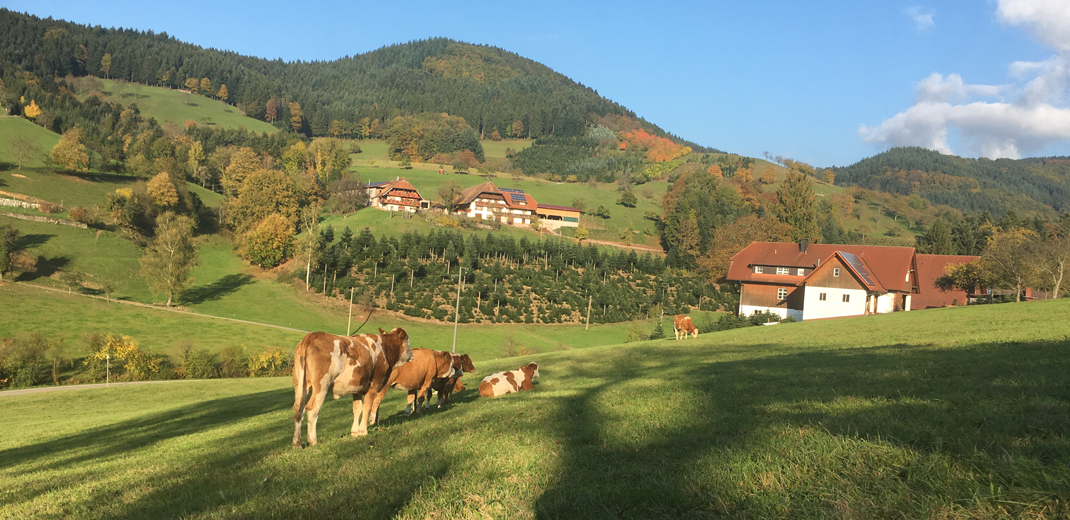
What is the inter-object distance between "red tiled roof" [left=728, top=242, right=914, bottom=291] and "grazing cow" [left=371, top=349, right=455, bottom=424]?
2061 inches

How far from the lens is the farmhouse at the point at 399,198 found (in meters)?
124

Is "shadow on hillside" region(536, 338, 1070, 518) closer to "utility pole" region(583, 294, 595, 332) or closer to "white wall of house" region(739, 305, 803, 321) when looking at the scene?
"white wall of house" region(739, 305, 803, 321)

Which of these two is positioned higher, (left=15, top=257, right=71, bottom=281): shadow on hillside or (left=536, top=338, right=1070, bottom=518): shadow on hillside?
(left=536, top=338, right=1070, bottom=518): shadow on hillside

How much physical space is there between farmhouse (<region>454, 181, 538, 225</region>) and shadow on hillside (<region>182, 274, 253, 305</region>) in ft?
192

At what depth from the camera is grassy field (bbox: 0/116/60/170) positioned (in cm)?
9162

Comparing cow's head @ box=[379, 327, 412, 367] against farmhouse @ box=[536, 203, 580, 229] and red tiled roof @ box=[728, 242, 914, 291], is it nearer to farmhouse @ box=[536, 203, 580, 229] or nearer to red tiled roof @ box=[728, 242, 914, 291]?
red tiled roof @ box=[728, 242, 914, 291]

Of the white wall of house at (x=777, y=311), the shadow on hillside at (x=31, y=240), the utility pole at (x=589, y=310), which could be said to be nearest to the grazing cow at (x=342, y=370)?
the white wall of house at (x=777, y=311)

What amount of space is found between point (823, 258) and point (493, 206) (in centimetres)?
8020

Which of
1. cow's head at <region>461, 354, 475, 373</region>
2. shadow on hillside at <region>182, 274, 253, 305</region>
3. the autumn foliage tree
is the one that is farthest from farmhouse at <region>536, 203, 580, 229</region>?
cow's head at <region>461, 354, 475, 373</region>

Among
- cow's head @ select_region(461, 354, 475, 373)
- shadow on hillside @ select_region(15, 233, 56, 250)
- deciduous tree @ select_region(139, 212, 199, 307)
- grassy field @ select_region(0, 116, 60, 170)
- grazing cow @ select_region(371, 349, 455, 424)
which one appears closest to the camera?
grazing cow @ select_region(371, 349, 455, 424)

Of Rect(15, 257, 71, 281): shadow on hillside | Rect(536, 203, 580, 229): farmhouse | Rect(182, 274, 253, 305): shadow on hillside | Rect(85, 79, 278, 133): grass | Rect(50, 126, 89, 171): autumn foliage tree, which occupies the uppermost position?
Rect(85, 79, 278, 133): grass

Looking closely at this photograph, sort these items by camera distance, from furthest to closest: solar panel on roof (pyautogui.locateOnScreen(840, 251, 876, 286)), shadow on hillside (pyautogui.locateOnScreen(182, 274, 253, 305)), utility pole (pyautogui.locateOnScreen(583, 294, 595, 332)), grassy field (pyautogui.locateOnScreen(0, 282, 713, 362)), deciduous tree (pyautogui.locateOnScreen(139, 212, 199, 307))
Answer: utility pole (pyautogui.locateOnScreen(583, 294, 595, 332))
shadow on hillside (pyautogui.locateOnScreen(182, 274, 253, 305))
deciduous tree (pyautogui.locateOnScreen(139, 212, 199, 307))
solar panel on roof (pyautogui.locateOnScreen(840, 251, 876, 286))
grassy field (pyautogui.locateOnScreen(0, 282, 713, 362))

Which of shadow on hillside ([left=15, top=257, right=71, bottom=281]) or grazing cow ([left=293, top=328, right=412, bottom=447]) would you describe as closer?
grazing cow ([left=293, top=328, right=412, bottom=447])

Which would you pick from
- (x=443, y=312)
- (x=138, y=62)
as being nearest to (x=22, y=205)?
(x=443, y=312)
